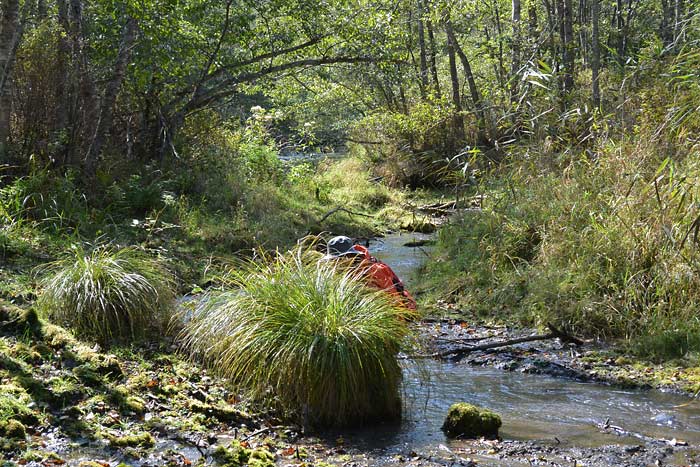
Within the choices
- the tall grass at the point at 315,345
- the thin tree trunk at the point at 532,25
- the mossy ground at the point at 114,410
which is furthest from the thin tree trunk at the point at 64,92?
the thin tree trunk at the point at 532,25

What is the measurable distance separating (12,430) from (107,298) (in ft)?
8.75

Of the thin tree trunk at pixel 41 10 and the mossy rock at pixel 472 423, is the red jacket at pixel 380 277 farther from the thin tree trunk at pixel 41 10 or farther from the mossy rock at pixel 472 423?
the thin tree trunk at pixel 41 10

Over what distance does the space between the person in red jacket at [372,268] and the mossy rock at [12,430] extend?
3.21 meters

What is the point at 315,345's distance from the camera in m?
6.08

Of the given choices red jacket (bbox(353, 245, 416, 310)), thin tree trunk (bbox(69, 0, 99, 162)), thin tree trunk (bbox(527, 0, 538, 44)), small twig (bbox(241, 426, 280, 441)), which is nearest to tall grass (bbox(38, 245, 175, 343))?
red jacket (bbox(353, 245, 416, 310))

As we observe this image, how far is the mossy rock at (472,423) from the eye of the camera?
6023 mm

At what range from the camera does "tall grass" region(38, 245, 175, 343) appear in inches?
293

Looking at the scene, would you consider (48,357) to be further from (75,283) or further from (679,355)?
(679,355)

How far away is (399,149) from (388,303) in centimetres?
1686

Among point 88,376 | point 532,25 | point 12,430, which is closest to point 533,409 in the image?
point 88,376

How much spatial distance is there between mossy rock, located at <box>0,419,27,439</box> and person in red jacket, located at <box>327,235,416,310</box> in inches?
126

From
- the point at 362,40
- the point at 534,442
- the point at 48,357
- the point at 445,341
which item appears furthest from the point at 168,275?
the point at 362,40

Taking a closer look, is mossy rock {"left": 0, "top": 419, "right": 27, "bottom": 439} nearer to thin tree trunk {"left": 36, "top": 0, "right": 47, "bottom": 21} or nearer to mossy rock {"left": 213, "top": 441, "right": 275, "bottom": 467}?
mossy rock {"left": 213, "top": 441, "right": 275, "bottom": 467}

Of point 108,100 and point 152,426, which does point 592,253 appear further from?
point 108,100
